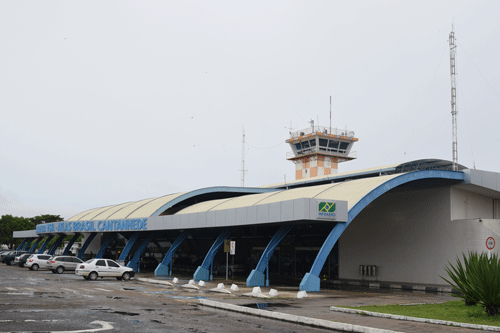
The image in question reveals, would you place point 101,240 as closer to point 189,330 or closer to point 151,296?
point 151,296

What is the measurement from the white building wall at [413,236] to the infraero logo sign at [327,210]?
9.14 m

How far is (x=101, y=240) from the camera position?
227ft

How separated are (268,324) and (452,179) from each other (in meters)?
20.2

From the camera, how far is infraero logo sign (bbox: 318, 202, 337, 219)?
26500 millimetres

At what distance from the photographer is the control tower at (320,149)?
96.2 meters

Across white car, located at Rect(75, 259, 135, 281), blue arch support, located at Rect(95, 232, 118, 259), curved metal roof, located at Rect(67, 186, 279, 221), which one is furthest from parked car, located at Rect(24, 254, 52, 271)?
white car, located at Rect(75, 259, 135, 281)

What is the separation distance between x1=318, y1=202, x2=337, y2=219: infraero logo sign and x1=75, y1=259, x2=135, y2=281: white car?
1628 cm

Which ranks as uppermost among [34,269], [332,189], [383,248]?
[332,189]

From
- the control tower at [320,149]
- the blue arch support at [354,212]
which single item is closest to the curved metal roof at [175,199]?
the blue arch support at [354,212]

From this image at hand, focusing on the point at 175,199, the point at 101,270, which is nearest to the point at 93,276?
the point at 101,270

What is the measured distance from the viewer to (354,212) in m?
27.6

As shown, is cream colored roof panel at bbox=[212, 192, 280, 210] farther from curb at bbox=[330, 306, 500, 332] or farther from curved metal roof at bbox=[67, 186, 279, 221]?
curb at bbox=[330, 306, 500, 332]

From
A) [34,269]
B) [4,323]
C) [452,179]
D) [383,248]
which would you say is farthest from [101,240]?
[4,323]

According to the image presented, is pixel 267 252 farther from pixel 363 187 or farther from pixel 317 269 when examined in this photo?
pixel 363 187
